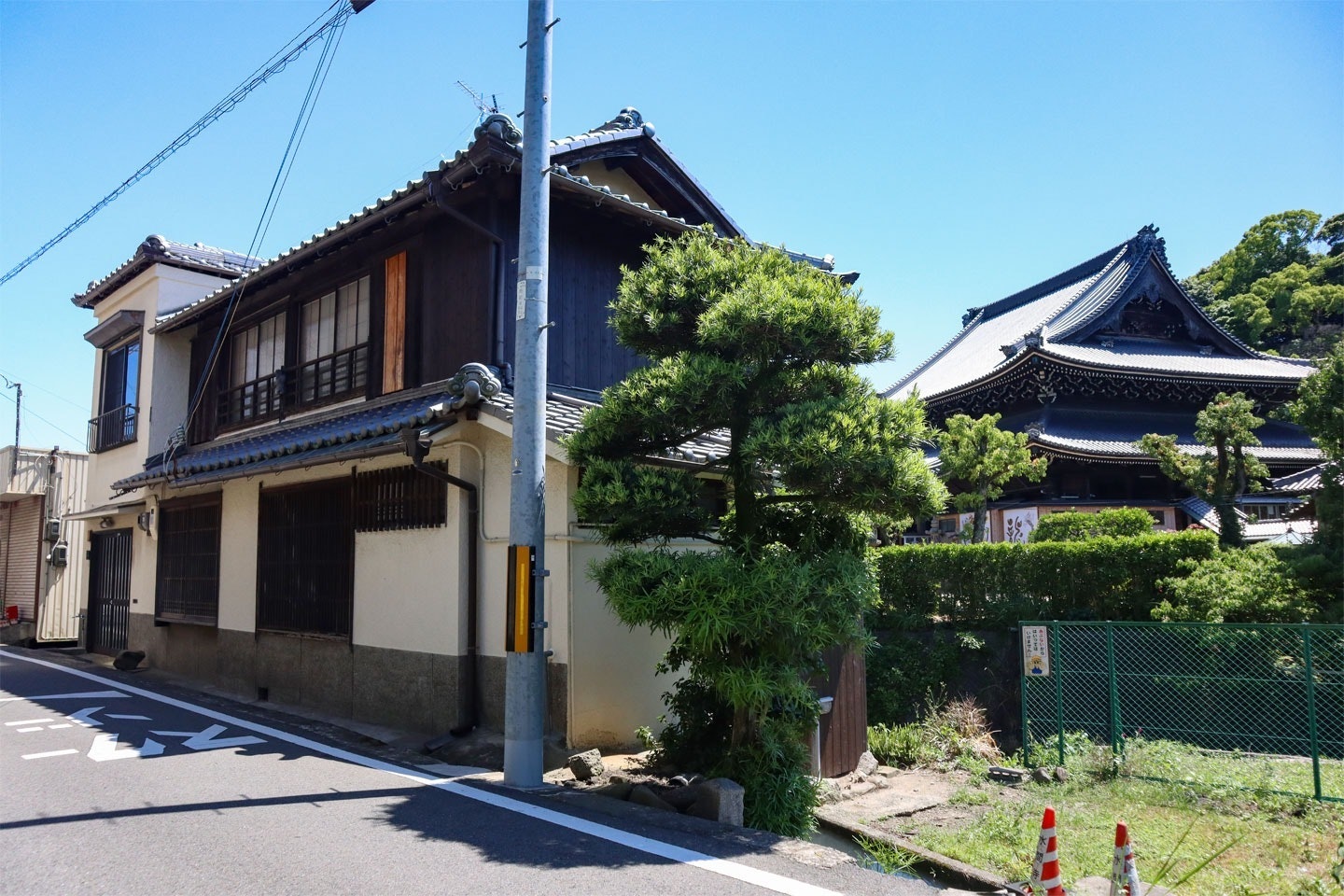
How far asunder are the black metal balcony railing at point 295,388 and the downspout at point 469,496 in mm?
3616

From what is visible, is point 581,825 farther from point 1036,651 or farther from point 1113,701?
point 1036,651

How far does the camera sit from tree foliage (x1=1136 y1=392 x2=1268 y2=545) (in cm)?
1454

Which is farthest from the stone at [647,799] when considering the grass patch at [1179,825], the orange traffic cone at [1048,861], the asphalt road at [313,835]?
the orange traffic cone at [1048,861]

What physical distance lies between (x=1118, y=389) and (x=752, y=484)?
1975cm

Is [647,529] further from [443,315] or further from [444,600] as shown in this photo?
[443,315]

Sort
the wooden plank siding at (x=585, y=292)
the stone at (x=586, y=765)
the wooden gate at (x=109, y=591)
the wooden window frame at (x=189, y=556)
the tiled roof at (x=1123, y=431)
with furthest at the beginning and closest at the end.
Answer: the tiled roof at (x=1123, y=431)
the wooden gate at (x=109, y=591)
the wooden window frame at (x=189, y=556)
the wooden plank siding at (x=585, y=292)
the stone at (x=586, y=765)

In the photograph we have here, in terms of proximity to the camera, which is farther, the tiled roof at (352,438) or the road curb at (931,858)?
the tiled roof at (352,438)

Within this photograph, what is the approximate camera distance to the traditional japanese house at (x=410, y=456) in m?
8.88

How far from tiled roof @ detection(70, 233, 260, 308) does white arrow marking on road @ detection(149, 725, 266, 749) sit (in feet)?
34.1

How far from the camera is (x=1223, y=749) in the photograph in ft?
34.7

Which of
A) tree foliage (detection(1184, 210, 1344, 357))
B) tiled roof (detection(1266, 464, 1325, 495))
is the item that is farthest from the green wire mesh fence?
tree foliage (detection(1184, 210, 1344, 357))

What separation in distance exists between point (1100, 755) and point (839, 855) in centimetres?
572

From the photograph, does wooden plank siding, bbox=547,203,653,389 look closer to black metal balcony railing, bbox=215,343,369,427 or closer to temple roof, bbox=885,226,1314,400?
black metal balcony railing, bbox=215,343,369,427

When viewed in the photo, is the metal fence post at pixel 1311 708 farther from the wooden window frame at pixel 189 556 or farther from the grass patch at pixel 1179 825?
the wooden window frame at pixel 189 556
